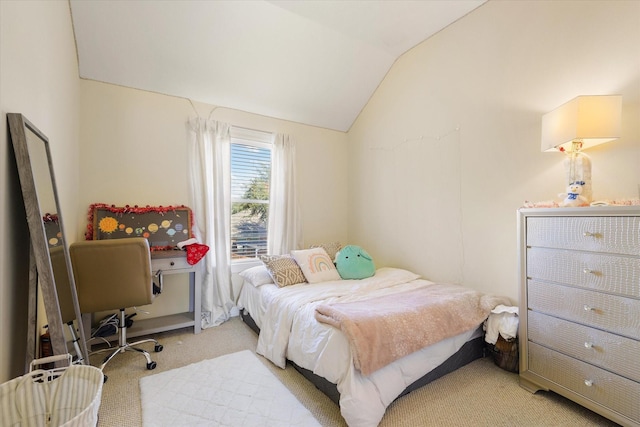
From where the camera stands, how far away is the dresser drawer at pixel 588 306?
1.38 metres

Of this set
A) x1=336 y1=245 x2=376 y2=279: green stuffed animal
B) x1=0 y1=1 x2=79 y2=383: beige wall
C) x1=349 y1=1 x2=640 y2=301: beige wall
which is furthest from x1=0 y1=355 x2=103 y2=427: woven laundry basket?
x1=349 y1=1 x2=640 y2=301: beige wall

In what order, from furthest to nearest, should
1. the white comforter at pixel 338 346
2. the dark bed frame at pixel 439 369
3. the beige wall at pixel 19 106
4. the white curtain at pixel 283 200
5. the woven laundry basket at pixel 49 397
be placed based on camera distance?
the white curtain at pixel 283 200, the dark bed frame at pixel 439 369, the white comforter at pixel 338 346, the beige wall at pixel 19 106, the woven laundry basket at pixel 49 397

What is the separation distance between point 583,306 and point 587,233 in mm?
414

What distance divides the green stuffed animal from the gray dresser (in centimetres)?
137

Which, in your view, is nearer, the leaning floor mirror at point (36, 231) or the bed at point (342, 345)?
the leaning floor mirror at point (36, 231)

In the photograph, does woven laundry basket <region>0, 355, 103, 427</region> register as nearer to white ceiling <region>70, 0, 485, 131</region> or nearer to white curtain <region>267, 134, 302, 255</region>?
white curtain <region>267, 134, 302, 255</region>

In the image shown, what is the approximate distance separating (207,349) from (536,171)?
305 cm

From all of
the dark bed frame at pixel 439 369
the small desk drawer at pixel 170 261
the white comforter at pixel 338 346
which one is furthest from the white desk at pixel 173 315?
the dark bed frame at pixel 439 369

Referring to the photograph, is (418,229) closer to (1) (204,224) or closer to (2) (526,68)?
(2) (526,68)

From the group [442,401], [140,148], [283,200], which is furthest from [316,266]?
[140,148]

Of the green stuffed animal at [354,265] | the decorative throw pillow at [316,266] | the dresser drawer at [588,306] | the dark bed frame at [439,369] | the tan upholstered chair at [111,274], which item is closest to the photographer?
the dresser drawer at [588,306]

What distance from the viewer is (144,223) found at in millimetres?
2689

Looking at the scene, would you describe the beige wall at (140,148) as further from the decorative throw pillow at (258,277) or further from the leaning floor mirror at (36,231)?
the leaning floor mirror at (36,231)

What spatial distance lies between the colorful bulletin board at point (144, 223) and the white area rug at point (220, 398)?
1.20m
